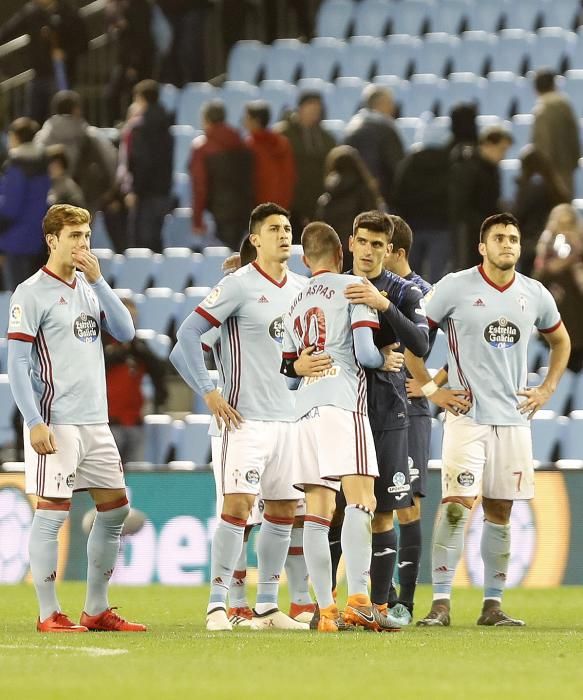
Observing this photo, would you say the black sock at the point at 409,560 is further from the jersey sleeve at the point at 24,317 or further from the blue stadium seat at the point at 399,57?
the blue stadium seat at the point at 399,57

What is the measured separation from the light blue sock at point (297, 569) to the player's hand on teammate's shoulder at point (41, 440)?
1.54 metres

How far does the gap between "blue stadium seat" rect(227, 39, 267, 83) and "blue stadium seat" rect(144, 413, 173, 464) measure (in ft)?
24.3

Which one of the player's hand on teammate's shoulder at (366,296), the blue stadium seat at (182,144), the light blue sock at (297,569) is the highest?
the blue stadium seat at (182,144)

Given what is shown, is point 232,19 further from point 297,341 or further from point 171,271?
point 297,341

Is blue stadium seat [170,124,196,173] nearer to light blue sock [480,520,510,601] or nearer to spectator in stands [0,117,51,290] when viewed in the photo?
spectator in stands [0,117,51,290]

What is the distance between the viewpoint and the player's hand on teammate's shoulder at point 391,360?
26.2 ft

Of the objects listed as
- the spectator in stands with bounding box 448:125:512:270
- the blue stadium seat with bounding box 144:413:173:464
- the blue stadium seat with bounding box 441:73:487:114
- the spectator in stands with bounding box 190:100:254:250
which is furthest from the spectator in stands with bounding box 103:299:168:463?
the blue stadium seat with bounding box 441:73:487:114

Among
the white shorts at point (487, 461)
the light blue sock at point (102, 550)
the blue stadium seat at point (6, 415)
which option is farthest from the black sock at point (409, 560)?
the blue stadium seat at point (6, 415)

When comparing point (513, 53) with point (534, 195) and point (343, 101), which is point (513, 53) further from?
point (534, 195)

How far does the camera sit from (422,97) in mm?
18938

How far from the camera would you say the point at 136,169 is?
1648 cm

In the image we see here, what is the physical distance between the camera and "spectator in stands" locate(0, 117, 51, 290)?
15992mm

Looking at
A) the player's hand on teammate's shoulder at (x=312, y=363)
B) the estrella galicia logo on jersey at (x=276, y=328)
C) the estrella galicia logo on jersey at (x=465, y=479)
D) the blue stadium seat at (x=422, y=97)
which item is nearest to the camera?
the player's hand on teammate's shoulder at (x=312, y=363)

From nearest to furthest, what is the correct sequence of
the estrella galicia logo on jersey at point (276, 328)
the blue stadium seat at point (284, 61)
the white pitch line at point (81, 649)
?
the white pitch line at point (81, 649)
the estrella galicia logo on jersey at point (276, 328)
the blue stadium seat at point (284, 61)
